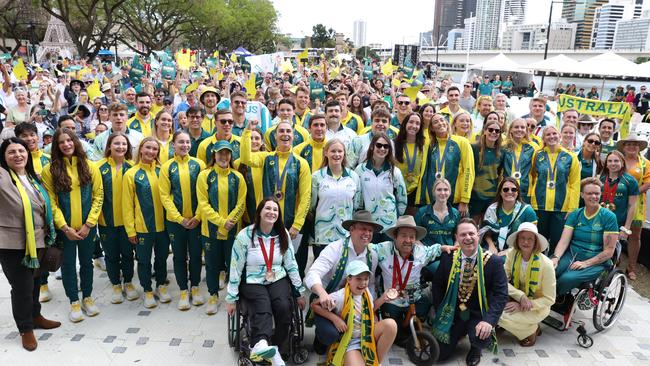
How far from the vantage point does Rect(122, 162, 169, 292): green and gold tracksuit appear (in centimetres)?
477

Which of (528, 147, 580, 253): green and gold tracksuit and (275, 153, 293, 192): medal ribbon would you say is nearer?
(275, 153, 293, 192): medal ribbon

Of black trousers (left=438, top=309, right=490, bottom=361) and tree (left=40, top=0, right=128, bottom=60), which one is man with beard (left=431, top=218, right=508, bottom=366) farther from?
tree (left=40, top=0, right=128, bottom=60)

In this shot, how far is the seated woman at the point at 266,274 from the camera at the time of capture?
3.97 meters

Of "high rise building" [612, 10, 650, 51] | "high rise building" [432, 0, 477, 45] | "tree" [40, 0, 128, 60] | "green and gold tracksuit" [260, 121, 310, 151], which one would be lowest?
"green and gold tracksuit" [260, 121, 310, 151]

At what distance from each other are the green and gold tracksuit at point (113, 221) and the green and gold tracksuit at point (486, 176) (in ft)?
12.2

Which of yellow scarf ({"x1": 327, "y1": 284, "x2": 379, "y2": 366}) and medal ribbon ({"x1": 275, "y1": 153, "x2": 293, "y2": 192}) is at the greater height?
medal ribbon ({"x1": 275, "y1": 153, "x2": 293, "y2": 192})

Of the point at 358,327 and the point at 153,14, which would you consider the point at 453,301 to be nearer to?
the point at 358,327

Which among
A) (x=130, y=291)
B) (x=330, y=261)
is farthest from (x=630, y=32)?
(x=130, y=291)

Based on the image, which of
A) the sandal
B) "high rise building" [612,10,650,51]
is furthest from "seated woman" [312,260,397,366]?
"high rise building" [612,10,650,51]

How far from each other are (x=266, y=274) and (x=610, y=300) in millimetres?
3423

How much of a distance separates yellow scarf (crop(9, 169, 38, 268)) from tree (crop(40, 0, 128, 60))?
1022 inches

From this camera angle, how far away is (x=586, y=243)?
482 cm

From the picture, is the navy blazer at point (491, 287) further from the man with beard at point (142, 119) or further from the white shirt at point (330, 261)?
the man with beard at point (142, 119)

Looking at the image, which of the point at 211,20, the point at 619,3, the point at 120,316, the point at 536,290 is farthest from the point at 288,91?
the point at 619,3
